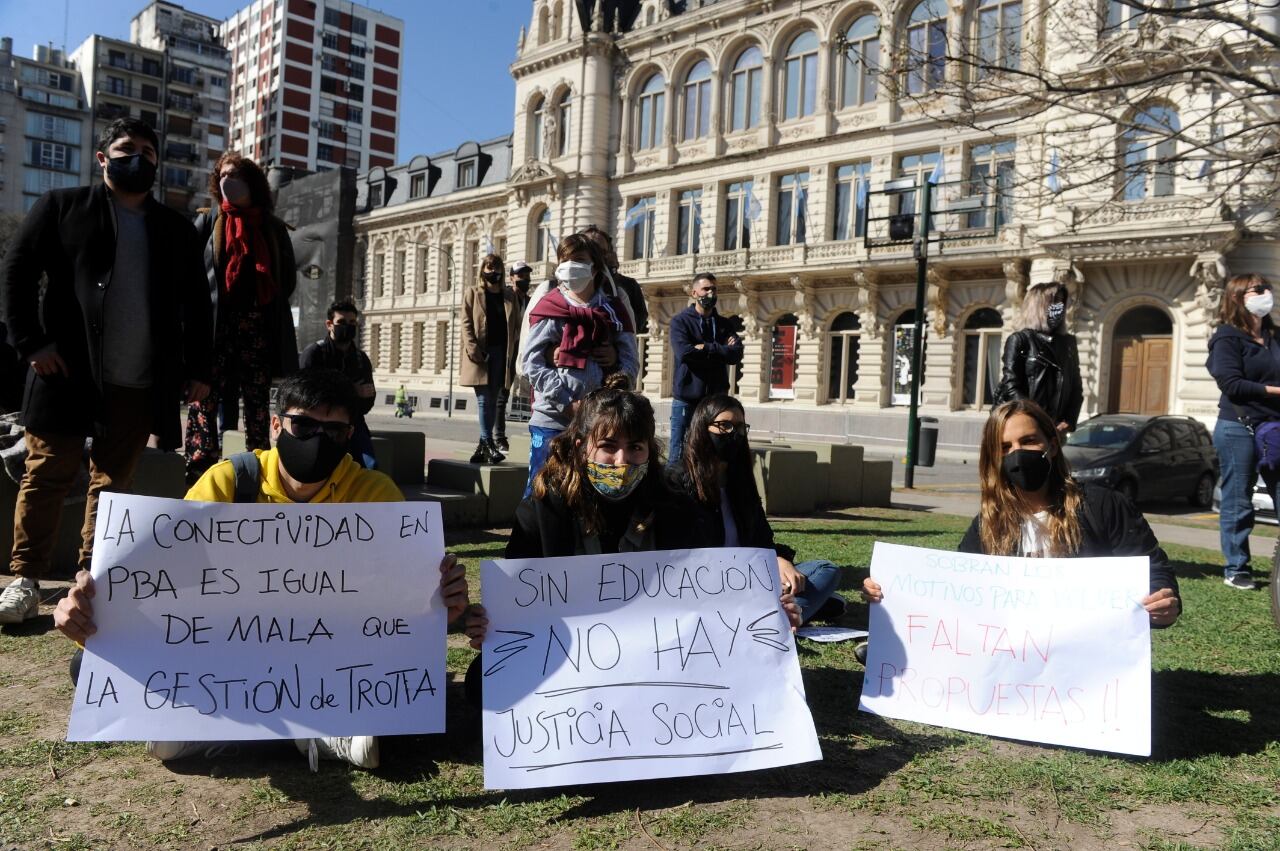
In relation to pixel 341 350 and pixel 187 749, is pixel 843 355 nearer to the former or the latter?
pixel 341 350

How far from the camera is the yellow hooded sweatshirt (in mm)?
2752

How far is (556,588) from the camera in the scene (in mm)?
2742

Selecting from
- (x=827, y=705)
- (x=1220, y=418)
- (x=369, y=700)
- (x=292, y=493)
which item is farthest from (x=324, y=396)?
(x=1220, y=418)

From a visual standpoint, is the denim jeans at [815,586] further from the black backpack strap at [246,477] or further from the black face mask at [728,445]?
the black backpack strap at [246,477]

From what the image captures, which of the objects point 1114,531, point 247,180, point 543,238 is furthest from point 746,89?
point 1114,531

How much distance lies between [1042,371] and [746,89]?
29.7 meters

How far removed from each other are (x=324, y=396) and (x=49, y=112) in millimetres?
102415

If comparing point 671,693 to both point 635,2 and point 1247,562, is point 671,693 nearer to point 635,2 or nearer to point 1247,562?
point 1247,562

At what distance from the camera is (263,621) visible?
258cm

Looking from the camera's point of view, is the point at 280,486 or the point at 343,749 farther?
the point at 280,486

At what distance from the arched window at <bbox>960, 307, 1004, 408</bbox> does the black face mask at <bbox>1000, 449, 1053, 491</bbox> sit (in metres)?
25.3

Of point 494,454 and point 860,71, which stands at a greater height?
point 860,71

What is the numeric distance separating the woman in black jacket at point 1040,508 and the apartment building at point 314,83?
8645cm

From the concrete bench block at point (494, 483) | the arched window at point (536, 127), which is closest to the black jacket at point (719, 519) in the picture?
the concrete bench block at point (494, 483)
